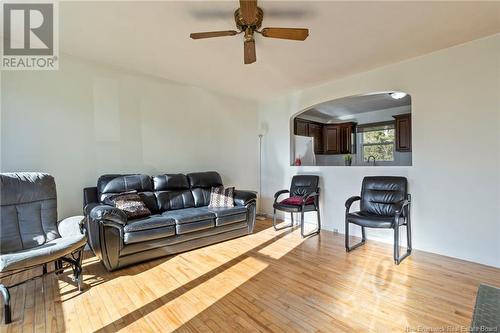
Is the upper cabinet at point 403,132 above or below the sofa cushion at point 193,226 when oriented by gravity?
above

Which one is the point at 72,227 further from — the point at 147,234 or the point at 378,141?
the point at 378,141

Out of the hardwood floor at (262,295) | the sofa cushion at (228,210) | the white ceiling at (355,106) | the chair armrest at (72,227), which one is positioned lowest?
the hardwood floor at (262,295)

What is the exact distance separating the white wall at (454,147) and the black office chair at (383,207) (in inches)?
10.5

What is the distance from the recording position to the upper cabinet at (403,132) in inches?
196

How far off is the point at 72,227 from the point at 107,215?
1.07ft

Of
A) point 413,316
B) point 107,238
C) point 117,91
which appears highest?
point 117,91

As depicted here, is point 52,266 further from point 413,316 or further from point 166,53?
point 413,316

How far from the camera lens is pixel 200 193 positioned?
158 inches

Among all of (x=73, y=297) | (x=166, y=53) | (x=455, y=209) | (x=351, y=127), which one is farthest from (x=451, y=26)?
(x=73, y=297)

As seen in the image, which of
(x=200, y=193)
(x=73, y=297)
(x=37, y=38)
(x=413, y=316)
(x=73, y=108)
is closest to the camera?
(x=413, y=316)

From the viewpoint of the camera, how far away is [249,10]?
1.92 m

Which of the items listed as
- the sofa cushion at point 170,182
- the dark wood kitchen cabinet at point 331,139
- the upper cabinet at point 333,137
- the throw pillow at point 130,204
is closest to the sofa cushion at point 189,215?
the throw pillow at point 130,204

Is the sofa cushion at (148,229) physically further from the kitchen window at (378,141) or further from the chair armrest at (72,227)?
the kitchen window at (378,141)

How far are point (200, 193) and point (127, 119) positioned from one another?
1602mm
